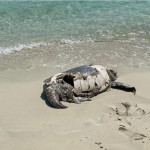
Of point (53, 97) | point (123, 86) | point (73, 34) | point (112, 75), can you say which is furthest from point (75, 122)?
point (73, 34)

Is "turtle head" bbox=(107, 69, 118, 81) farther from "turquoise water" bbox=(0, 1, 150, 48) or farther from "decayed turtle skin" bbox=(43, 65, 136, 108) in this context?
"turquoise water" bbox=(0, 1, 150, 48)

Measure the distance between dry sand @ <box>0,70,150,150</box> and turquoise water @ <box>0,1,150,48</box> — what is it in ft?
14.1

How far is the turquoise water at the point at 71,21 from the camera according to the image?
11.0 m

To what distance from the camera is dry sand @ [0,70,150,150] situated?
4762mm

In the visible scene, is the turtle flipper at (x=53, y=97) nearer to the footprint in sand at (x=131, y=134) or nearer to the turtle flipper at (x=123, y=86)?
the footprint in sand at (x=131, y=134)

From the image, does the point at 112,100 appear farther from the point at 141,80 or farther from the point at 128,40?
the point at 128,40

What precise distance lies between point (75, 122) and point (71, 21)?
27.1 feet

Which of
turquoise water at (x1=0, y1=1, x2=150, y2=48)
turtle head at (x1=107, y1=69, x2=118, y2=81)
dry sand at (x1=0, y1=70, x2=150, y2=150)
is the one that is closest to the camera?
dry sand at (x1=0, y1=70, x2=150, y2=150)

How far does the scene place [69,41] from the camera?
1051cm

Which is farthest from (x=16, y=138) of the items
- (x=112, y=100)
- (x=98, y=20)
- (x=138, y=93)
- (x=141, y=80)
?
(x=98, y=20)

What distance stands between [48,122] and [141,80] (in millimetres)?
3071

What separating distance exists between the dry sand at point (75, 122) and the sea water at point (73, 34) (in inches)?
76.8

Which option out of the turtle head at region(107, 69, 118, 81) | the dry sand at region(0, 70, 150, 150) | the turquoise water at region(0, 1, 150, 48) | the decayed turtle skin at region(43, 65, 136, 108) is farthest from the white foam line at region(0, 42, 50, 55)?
the turtle head at region(107, 69, 118, 81)

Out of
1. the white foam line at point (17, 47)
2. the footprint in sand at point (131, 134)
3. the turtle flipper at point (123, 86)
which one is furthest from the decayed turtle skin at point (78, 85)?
the white foam line at point (17, 47)
